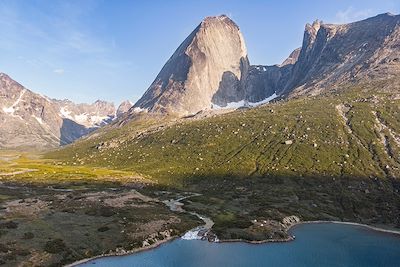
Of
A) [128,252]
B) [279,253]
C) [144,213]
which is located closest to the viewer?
[128,252]

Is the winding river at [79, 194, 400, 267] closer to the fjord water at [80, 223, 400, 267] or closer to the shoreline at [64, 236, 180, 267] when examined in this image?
the fjord water at [80, 223, 400, 267]

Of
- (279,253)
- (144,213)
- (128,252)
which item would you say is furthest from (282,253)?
(144,213)

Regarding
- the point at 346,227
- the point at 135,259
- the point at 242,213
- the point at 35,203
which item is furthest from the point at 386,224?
the point at 35,203

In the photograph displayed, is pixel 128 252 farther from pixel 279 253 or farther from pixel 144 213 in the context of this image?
pixel 279 253

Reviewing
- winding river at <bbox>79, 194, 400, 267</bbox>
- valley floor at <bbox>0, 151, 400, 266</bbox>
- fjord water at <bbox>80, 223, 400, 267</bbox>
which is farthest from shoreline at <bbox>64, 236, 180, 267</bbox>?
fjord water at <bbox>80, 223, 400, 267</bbox>

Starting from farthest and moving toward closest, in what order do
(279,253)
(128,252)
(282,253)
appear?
(282,253)
(279,253)
(128,252)

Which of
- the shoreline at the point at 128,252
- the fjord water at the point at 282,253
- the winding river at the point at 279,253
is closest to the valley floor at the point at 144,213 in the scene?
the shoreline at the point at 128,252

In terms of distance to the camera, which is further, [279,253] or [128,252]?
[279,253]

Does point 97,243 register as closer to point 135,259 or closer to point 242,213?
point 135,259
